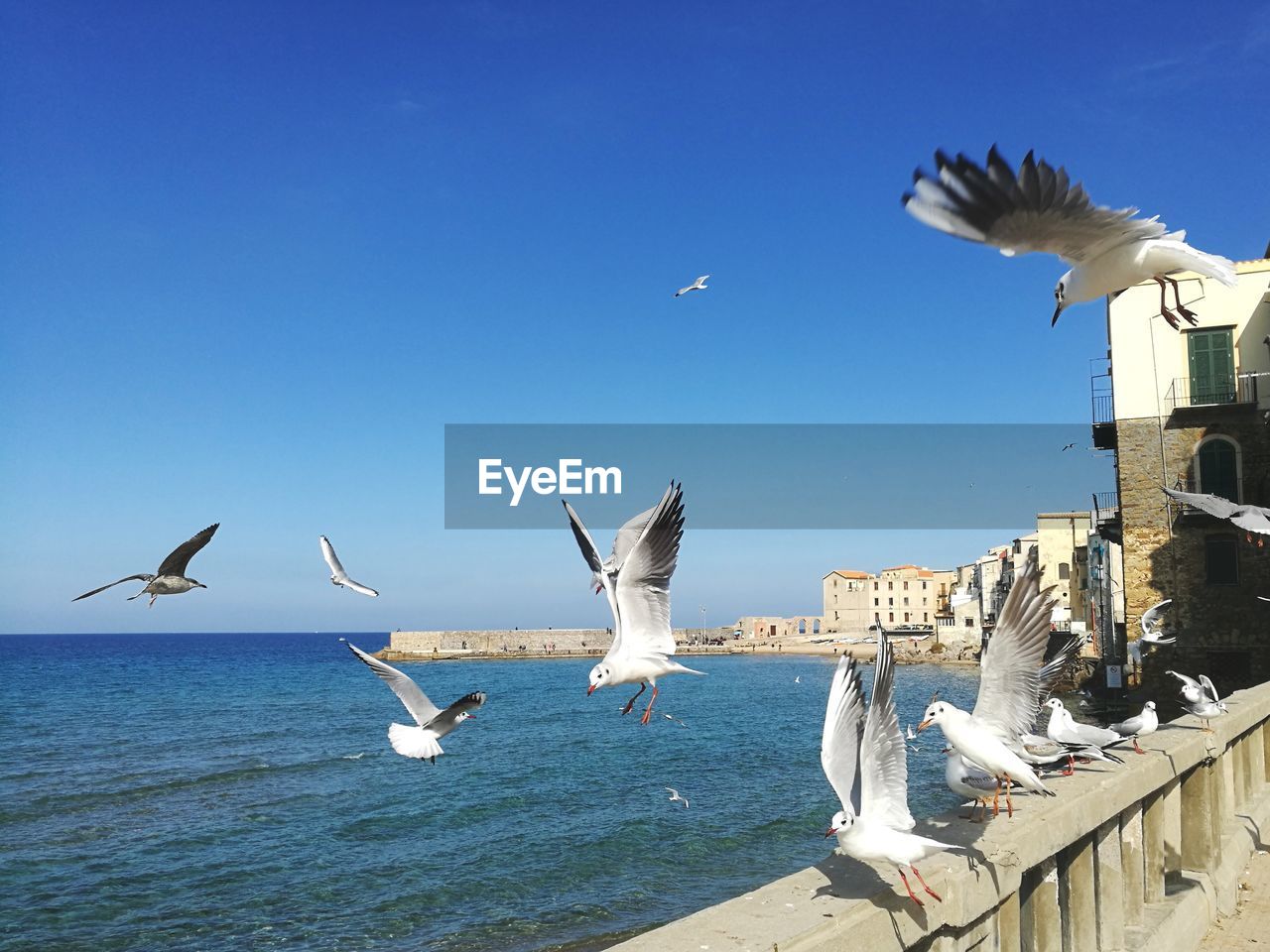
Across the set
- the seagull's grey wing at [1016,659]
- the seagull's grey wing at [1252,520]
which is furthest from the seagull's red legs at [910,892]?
the seagull's grey wing at [1252,520]

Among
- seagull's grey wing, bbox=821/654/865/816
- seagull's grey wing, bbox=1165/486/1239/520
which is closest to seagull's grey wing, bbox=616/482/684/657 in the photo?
seagull's grey wing, bbox=821/654/865/816

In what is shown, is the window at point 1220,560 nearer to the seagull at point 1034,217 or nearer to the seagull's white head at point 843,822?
the seagull at point 1034,217

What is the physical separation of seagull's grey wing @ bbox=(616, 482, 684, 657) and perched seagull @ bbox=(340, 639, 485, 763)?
Answer: 1.73 metres

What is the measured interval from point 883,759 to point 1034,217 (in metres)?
2.35

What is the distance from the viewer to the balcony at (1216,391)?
2400 cm

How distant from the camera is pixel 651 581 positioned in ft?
19.7

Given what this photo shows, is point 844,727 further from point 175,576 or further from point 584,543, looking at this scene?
point 175,576

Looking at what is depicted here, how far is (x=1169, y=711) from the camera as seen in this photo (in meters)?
23.2

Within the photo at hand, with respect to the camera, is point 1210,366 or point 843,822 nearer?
point 843,822

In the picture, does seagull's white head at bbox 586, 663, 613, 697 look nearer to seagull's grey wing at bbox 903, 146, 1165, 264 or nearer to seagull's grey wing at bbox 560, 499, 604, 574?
seagull's grey wing at bbox 560, 499, 604, 574

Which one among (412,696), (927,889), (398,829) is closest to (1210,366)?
(398,829)

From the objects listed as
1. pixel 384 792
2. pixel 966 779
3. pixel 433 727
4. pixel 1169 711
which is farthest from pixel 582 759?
pixel 966 779

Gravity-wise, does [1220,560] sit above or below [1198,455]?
below

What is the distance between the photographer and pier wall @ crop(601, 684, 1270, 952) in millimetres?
3320
